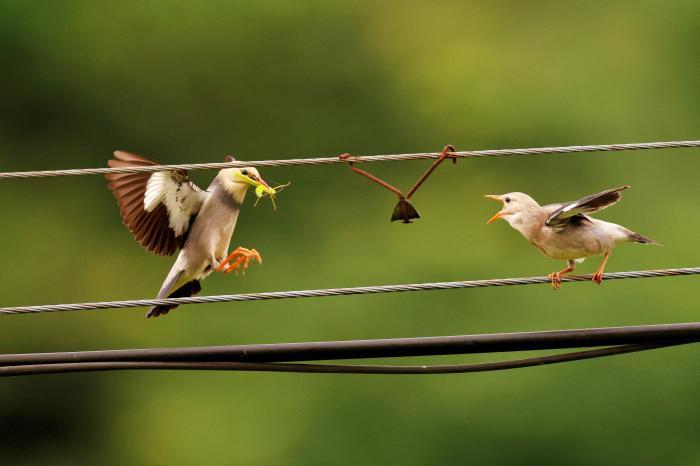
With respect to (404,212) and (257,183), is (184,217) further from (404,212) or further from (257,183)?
(404,212)

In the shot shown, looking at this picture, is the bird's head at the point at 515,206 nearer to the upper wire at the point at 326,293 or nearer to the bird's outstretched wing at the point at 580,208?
the bird's outstretched wing at the point at 580,208

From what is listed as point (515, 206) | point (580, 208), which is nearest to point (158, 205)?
point (515, 206)

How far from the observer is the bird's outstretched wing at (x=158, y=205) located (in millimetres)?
6230

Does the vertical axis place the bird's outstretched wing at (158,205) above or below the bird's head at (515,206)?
below

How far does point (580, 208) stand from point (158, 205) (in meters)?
2.14

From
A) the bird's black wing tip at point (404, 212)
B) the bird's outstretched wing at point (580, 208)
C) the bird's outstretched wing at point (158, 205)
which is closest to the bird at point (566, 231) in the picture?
the bird's outstretched wing at point (580, 208)

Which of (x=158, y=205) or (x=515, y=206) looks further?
(x=158, y=205)

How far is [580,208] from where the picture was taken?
5.55 m

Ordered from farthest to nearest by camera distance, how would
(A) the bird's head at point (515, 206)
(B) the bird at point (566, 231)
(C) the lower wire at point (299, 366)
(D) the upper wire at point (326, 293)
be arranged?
(A) the bird's head at point (515, 206)
(B) the bird at point (566, 231)
(D) the upper wire at point (326, 293)
(C) the lower wire at point (299, 366)

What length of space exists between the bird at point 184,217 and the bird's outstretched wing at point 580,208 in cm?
140

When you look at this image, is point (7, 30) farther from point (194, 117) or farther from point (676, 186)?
point (676, 186)

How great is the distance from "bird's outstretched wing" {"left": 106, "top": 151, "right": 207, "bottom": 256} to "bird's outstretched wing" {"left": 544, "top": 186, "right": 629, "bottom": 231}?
6.12 ft

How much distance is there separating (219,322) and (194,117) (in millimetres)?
4340

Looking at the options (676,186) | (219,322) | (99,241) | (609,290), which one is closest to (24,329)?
(99,241)
